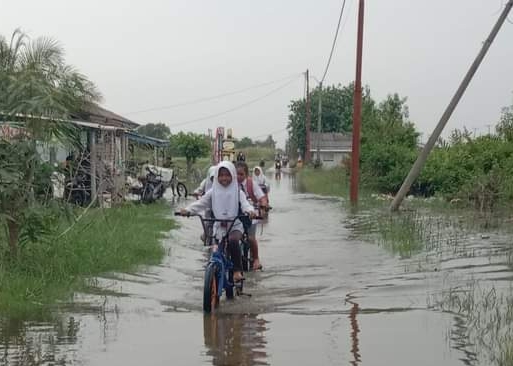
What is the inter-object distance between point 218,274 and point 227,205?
980mm

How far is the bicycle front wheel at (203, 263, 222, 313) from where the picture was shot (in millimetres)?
8352

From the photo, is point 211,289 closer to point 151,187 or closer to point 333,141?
point 151,187

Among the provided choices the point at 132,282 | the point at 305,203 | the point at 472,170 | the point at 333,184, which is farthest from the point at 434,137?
the point at 333,184

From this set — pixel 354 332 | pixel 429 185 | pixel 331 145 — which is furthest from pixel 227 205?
pixel 331 145

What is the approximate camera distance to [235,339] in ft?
23.9

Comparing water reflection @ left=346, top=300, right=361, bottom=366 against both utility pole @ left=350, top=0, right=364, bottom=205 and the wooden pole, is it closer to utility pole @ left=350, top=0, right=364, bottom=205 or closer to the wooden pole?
the wooden pole

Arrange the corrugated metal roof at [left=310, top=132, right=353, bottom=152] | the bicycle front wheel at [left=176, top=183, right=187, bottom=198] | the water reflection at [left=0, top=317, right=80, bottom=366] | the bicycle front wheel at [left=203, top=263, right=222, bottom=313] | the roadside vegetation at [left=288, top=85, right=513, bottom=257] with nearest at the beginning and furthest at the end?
1. the water reflection at [left=0, top=317, right=80, bottom=366]
2. the bicycle front wheel at [left=203, top=263, right=222, bottom=313]
3. the roadside vegetation at [left=288, top=85, right=513, bottom=257]
4. the bicycle front wheel at [left=176, top=183, right=187, bottom=198]
5. the corrugated metal roof at [left=310, top=132, right=353, bottom=152]

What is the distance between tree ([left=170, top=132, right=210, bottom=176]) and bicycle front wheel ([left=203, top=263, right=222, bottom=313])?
128 ft

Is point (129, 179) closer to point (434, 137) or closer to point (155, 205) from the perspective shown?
point (155, 205)

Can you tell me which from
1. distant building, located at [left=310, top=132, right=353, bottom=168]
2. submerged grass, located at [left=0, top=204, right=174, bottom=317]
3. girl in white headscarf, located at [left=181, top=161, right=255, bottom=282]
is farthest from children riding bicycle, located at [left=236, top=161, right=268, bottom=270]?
distant building, located at [left=310, top=132, right=353, bottom=168]

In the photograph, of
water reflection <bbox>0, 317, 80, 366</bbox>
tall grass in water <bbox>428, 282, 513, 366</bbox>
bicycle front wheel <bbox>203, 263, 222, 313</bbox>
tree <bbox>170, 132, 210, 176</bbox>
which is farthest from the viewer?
tree <bbox>170, 132, 210, 176</bbox>

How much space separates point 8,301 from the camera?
8.32 m

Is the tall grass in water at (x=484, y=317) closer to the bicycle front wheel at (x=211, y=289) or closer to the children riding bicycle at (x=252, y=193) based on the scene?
the bicycle front wheel at (x=211, y=289)

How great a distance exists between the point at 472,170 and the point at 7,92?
1995cm
